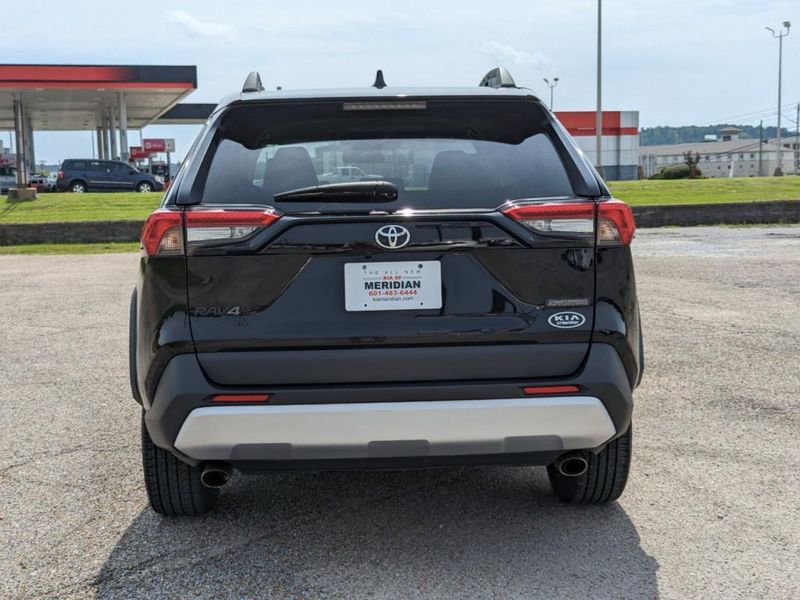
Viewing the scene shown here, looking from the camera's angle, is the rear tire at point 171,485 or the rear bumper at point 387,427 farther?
the rear tire at point 171,485

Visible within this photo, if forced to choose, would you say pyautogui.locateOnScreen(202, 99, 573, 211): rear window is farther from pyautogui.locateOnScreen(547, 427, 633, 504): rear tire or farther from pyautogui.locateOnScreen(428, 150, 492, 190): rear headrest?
pyautogui.locateOnScreen(547, 427, 633, 504): rear tire

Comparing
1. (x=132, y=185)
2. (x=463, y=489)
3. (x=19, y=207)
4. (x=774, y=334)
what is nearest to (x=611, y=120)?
(x=132, y=185)

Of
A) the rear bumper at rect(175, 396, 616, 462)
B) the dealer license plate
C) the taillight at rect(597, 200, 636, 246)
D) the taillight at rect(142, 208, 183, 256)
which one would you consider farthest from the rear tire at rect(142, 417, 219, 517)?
the taillight at rect(597, 200, 636, 246)

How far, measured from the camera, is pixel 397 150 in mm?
3123

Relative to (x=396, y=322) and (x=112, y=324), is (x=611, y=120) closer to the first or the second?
(x=112, y=324)

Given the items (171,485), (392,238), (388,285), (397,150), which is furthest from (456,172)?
(171,485)

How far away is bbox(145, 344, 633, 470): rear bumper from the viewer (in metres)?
2.72

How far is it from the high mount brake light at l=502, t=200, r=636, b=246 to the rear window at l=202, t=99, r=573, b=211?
9cm

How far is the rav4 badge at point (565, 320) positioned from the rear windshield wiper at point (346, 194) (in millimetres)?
667

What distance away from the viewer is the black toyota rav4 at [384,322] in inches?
107

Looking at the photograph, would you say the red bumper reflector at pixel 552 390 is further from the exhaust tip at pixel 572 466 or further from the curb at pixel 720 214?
the curb at pixel 720 214

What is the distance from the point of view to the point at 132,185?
34594 mm

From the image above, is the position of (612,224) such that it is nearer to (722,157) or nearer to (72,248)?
(72,248)

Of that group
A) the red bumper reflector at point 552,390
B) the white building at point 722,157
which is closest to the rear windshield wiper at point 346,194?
the red bumper reflector at point 552,390
